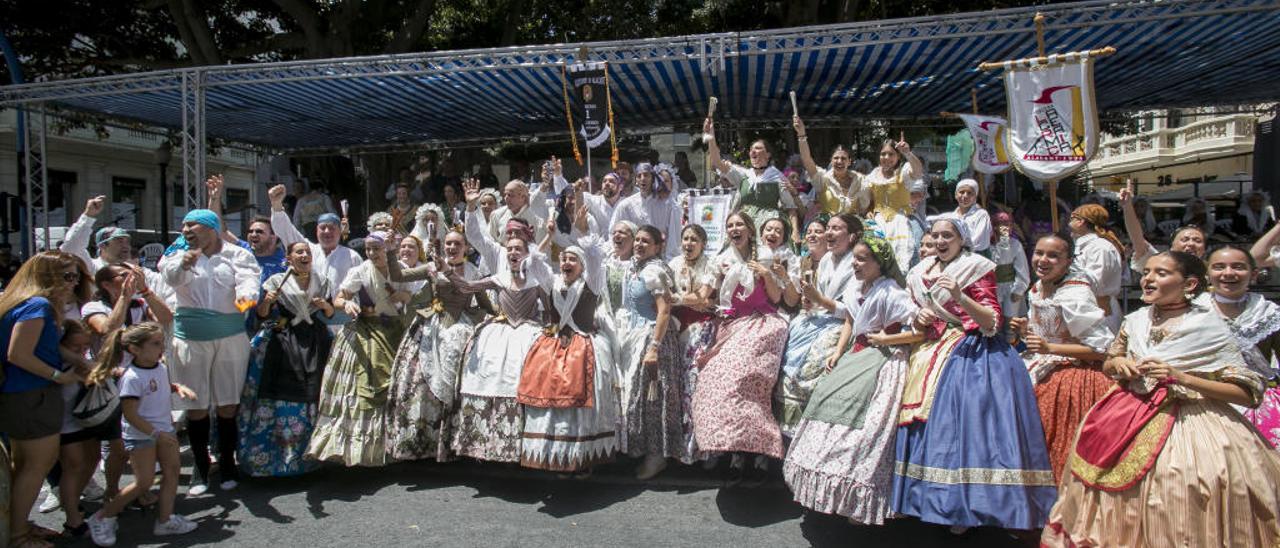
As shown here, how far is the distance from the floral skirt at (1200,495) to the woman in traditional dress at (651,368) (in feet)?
8.01

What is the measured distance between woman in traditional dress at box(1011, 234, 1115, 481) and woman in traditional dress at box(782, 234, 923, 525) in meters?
0.62

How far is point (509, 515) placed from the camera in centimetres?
483

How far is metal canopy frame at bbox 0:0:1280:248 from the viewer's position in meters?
7.12

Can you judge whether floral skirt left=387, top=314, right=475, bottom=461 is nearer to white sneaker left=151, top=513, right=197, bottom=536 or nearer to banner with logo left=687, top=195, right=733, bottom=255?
white sneaker left=151, top=513, right=197, bottom=536

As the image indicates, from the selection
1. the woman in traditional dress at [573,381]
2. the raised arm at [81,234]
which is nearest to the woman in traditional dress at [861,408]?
the woman in traditional dress at [573,381]

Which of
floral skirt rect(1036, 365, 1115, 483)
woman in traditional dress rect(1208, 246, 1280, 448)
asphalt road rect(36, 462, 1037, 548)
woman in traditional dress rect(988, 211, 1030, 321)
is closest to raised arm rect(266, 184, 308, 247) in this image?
asphalt road rect(36, 462, 1037, 548)

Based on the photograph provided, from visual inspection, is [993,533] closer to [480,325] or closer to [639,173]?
[480,325]

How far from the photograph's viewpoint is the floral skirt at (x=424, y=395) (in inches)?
214

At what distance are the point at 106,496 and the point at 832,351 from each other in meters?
4.18

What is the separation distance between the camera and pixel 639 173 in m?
7.54

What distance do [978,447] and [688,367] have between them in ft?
6.45

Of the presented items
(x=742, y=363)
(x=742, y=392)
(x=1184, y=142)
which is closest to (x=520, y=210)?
(x=742, y=363)

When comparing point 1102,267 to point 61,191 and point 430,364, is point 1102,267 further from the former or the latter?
point 61,191

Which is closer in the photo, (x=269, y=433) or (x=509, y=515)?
(x=509, y=515)
